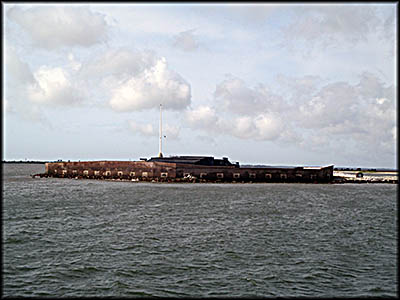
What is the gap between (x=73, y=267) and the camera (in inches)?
643

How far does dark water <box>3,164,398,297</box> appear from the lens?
46.8ft

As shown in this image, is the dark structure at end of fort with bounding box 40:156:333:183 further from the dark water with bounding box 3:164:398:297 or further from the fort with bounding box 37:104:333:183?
the dark water with bounding box 3:164:398:297

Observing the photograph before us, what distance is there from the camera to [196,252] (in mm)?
19141

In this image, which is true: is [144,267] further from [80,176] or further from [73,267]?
[80,176]

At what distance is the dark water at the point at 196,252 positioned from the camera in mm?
14273

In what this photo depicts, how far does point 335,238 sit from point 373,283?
844 centimetres

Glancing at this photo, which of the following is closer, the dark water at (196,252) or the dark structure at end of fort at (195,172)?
the dark water at (196,252)

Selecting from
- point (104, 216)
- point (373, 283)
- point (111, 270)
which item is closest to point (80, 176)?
point (104, 216)

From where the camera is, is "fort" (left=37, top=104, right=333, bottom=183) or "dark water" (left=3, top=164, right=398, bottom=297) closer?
"dark water" (left=3, top=164, right=398, bottom=297)

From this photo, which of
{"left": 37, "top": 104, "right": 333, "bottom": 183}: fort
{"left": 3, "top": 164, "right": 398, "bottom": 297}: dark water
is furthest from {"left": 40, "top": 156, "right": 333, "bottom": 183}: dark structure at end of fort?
{"left": 3, "top": 164, "right": 398, "bottom": 297}: dark water

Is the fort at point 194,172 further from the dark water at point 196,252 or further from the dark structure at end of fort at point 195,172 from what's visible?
the dark water at point 196,252

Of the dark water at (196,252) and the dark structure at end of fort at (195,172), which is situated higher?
the dark structure at end of fort at (195,172)

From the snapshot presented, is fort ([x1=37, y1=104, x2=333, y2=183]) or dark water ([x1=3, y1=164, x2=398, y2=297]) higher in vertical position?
fort ([x1=37, y1=104, x2=333, y2=183])

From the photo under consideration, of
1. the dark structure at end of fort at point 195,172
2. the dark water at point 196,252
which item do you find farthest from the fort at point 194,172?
the dark water at point 196,252
